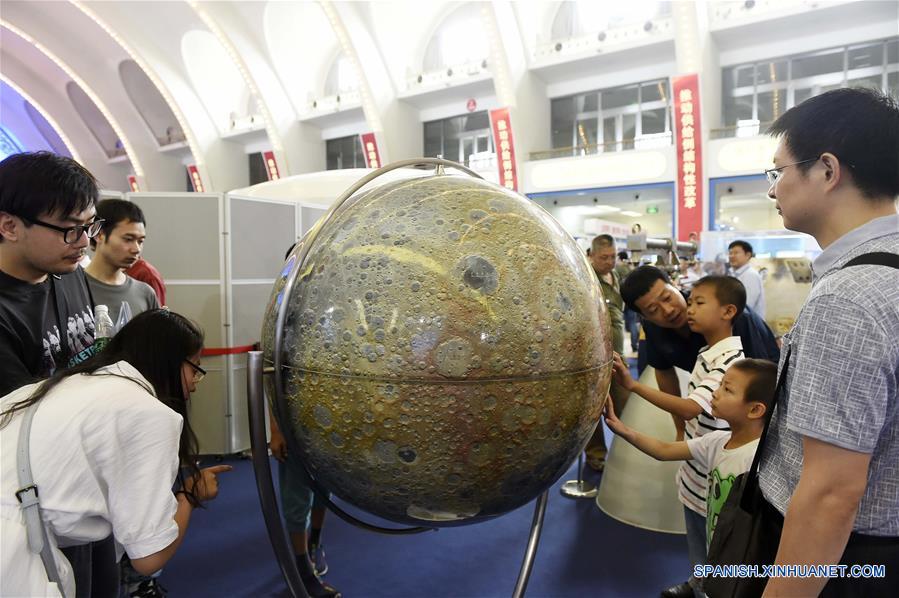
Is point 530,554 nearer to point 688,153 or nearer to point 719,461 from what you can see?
point 719,461

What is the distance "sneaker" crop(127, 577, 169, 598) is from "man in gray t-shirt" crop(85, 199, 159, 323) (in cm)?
102

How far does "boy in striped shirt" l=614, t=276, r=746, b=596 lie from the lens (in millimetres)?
1972

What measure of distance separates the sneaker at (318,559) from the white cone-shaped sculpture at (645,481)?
160 centimetres

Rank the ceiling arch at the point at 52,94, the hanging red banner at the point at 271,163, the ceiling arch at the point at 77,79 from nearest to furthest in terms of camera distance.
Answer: the hanging red banner at the point at 271,163 < the ceiling arch at the point at 77,79 < the ceiling arch at the point at 52,94

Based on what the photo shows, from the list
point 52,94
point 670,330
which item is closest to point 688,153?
point 670,330

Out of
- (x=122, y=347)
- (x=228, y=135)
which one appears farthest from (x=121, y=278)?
(x=228, y=135)

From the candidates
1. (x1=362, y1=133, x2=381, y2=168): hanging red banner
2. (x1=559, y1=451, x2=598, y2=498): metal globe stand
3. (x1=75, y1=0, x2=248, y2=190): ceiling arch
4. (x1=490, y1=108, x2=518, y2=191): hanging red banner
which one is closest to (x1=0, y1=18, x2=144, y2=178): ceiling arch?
(x1=75, y1=0, x2=248, y2=190): ceiling arch

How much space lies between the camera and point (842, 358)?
877 mm

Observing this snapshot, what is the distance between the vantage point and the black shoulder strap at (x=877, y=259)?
2.94 feet

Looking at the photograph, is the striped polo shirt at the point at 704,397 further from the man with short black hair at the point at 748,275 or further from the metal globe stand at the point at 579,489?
the man with short black hair at the point at 748,275

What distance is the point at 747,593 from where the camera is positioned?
107 centimetres

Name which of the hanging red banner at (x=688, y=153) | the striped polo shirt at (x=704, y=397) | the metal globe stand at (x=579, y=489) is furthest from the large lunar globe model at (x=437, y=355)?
the hanging red banner at (x=688, y=153)

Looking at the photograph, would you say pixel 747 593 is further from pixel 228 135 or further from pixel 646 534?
pixel 228 135

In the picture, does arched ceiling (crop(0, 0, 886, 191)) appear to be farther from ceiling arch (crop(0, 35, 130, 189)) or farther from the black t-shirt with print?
the black t-shirt with print
